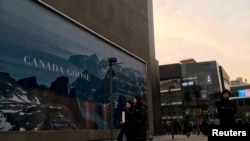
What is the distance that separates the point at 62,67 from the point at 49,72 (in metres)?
1.45

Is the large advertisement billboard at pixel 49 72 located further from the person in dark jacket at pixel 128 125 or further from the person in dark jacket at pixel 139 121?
the person in dark jacket at pixel 139 121

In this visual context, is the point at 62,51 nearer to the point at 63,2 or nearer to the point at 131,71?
the point at 63,2

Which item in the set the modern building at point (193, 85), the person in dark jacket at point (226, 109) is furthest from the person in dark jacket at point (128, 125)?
the modern building at point (193, 85)

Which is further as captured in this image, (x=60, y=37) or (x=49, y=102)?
(x=60, y=37)

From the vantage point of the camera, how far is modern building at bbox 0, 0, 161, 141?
56.6 ft

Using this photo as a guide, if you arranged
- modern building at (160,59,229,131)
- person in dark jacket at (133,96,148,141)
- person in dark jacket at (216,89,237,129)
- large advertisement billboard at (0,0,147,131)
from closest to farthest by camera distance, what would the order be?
person in dark jacket at (216,89,237,129), person in dark jacket at (133,96,148,141), large advertisement billboard at (0,0,147,131), modern building at (160,59,229,131)

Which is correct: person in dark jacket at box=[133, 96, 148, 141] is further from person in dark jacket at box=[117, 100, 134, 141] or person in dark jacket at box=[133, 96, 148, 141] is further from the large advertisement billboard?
the large advertisement billboard

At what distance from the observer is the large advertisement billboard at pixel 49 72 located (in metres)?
17.1

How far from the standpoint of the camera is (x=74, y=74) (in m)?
22.6

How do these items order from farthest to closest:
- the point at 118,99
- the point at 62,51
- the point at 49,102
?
the point at 118,99
the point at 62,51
the point at 49,102

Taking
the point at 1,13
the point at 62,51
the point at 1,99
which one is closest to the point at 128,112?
the point at 1,99

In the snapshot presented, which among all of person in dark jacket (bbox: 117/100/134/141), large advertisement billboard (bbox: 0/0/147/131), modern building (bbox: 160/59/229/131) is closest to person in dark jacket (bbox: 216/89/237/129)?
person in dark jacket (bbox: 117/100/134/141)

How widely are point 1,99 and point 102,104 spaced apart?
33.5 feet

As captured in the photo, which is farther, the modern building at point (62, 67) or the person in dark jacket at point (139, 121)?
the modern building at point (62, 67)
